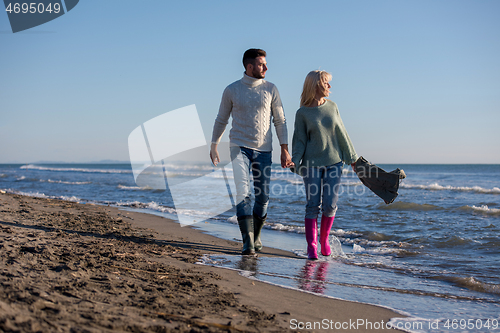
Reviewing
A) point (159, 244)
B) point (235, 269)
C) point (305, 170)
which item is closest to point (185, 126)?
point (159, 244)

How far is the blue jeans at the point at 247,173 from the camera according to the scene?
3.68 m

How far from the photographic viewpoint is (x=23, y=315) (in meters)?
1.47

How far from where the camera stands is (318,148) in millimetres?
3643

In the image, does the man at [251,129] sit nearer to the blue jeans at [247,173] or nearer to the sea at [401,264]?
the blue jeans at [247,173]

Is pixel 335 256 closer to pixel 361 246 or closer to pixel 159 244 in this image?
pixel 361 246

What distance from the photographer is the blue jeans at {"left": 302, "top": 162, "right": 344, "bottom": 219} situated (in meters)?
3.67

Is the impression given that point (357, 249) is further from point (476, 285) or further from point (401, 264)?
point (476, 285)

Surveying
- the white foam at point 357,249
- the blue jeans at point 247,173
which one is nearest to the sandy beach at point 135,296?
the blue jeans at point 247,173

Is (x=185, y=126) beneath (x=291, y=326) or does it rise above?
above

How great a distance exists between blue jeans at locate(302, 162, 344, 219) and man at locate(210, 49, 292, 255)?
284 mm

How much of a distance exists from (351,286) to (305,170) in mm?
1304

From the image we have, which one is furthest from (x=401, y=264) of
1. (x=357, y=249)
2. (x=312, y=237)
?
(x=312, y=237)

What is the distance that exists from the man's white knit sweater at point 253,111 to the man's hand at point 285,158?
66 millimetres

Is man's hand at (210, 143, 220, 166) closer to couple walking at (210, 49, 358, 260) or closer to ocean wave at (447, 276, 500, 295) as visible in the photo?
couple walking at (210, 49, 358, 260)
